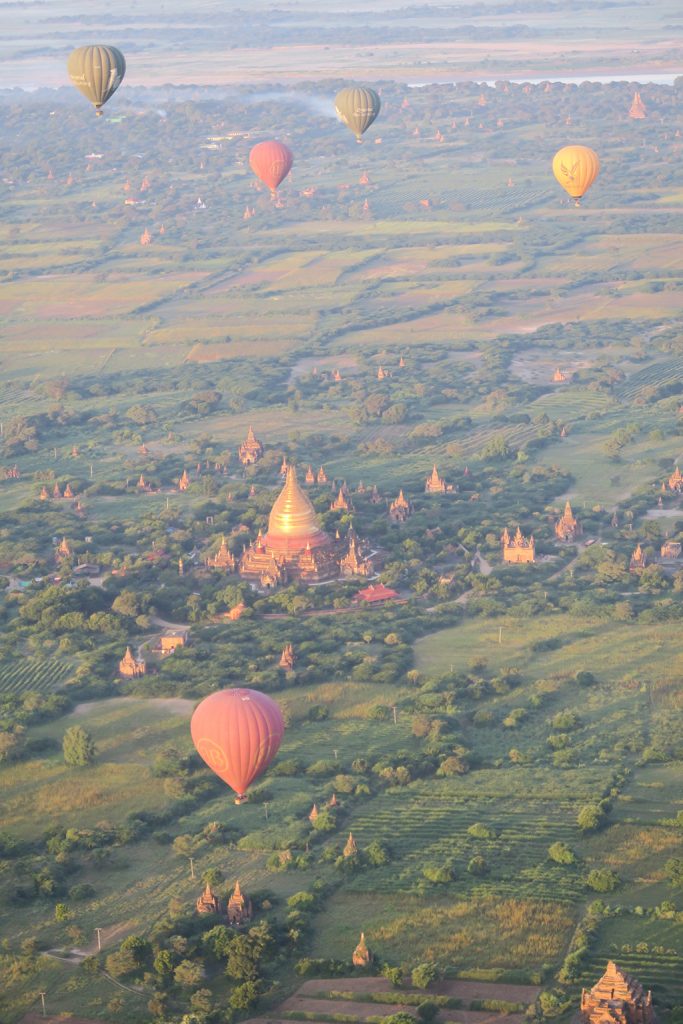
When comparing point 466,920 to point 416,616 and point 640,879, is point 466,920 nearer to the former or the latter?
point 640,879

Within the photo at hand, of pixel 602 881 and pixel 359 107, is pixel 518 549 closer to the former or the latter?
pixel 602 881

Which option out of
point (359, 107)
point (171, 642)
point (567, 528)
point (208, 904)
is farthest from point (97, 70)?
point (208, 904)

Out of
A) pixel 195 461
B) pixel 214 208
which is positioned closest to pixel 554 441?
pixel 195 461

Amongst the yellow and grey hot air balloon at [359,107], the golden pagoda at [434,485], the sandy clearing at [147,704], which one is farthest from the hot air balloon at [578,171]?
the sandy clearing at [147,704]

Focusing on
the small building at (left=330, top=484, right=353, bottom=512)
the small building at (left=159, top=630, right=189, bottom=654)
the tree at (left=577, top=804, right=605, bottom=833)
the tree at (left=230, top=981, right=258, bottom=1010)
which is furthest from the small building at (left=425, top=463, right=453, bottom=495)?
the tree at (left=230, top=981, right=258, bottom=1010)

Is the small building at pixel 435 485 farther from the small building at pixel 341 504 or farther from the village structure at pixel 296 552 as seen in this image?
the village structure at pixel 296 552

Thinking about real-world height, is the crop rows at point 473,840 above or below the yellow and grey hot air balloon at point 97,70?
below
